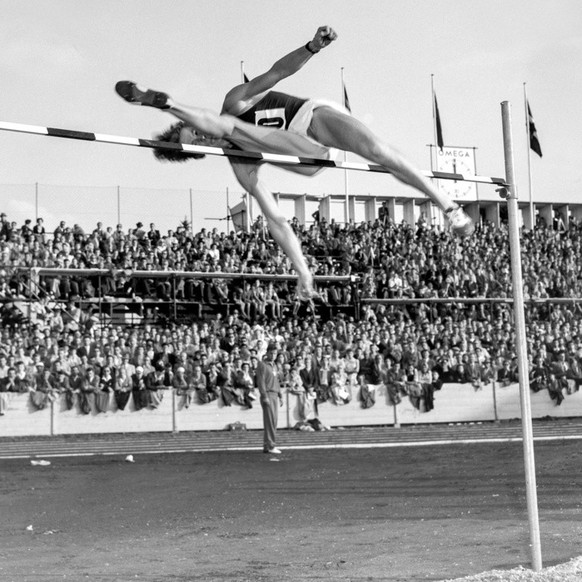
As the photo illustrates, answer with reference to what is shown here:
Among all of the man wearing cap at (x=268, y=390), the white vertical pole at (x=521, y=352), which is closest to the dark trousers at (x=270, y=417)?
the man wearing cap at (x=268, y=390)

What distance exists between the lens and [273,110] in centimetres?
574

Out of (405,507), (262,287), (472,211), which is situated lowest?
(405,507)

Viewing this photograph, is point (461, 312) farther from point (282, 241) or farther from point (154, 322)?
point (282, 241)

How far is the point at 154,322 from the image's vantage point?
2230 centimetres

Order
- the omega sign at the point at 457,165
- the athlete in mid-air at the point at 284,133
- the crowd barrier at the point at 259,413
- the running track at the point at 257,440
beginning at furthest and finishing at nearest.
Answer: the omega sign at the point at 457,165, the crowd barrier at the point at 259,413, the running track at the point at 257,440, the athlete in mid-air at the point at 284,133

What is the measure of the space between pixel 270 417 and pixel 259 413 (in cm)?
509

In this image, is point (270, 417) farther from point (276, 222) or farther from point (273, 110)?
point (273, 110)

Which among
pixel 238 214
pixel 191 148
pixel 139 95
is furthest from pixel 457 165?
pixel 139 95

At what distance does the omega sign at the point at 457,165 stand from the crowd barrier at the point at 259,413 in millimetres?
13972

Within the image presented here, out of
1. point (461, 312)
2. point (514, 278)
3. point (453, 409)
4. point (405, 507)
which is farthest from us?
point (461, 312)

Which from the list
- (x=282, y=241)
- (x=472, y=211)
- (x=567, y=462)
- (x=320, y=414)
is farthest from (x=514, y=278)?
(x=472, y=211)

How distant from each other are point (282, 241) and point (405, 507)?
4569 millimetres

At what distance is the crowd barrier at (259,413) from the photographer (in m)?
18.0

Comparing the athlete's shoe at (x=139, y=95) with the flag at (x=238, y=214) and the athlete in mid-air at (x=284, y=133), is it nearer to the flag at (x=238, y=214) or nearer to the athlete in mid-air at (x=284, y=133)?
the athlete in mid-air at (x=284, y=133)
